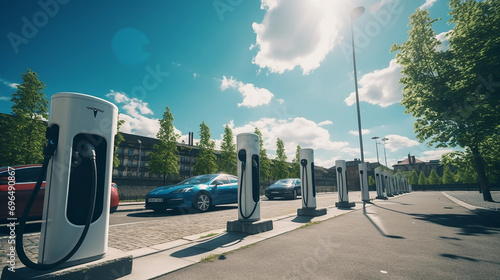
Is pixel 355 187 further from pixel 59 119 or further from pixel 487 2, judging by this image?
pixel 59 119

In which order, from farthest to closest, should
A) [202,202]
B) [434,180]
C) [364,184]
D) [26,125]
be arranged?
[434,180], [26,125], [364,184], [202,202]

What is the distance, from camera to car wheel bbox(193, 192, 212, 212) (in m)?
8.01

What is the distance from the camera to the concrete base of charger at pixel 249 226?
4667 millimetres

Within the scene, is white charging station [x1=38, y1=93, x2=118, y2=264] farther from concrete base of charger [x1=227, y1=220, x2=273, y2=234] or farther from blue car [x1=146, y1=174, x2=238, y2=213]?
blue car [x1=146, y1=174, x2=238, y2=213]

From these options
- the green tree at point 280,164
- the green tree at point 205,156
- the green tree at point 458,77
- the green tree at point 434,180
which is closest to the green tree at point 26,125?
the green tree at point 205,156

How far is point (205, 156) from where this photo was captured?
36000mm

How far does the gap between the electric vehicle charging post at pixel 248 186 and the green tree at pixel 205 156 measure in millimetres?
30889

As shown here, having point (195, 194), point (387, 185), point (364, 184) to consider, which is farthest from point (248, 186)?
point (387, 185)

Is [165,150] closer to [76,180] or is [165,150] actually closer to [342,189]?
[342,189]

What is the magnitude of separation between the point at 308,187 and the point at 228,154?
31803mm

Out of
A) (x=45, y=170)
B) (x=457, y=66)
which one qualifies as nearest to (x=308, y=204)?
(x=45, y=170)

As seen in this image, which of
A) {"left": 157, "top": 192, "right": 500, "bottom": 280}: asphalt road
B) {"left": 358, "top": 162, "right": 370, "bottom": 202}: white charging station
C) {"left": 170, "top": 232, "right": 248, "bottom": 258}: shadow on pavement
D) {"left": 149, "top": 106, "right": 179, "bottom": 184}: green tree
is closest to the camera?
{"left": 157, "top": 192, "right": 500, "bottom": 280}: asphalt road

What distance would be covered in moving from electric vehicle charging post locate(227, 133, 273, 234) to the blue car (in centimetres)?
325

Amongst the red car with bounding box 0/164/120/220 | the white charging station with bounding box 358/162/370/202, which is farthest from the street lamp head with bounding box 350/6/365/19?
the red car with bounding box 0/164/120/220
